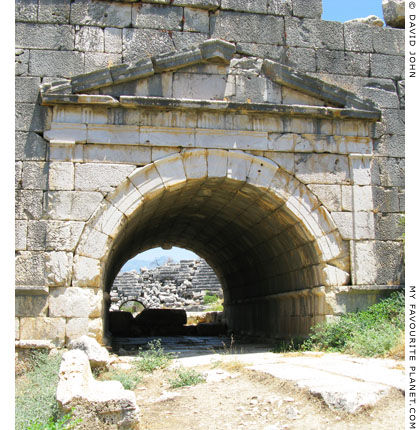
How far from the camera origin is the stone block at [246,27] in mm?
9094

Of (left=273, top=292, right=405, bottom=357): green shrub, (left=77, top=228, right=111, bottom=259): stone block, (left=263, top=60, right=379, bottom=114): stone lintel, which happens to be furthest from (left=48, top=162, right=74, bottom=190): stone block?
(left=273, top=292, right=405, bottom=357): green shrub

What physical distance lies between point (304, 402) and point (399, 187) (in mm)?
5309

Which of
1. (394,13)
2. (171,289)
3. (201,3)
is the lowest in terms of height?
(171,289)

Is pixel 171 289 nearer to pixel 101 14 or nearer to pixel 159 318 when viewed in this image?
pixel 159 318

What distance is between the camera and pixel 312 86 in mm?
8859

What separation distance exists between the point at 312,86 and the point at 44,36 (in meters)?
A: 4.30

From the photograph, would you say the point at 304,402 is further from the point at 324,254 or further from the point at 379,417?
the point at 324,254

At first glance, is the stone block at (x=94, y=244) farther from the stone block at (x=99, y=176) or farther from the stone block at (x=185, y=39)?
the stone block at (x=185, y=39)

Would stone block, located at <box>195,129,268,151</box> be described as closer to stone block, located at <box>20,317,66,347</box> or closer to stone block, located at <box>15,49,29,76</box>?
stone block, located at <box>15,49,29,76</box>

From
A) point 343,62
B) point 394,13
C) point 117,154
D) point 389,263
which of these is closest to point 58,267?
point 117,154

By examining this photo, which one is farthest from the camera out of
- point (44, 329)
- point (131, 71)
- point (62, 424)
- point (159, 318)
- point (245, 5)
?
point (159, 318)

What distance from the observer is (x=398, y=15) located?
9945 millimetres

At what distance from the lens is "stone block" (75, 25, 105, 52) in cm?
868

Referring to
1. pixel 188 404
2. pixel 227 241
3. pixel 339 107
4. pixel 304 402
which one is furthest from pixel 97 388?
pixel 227 241
